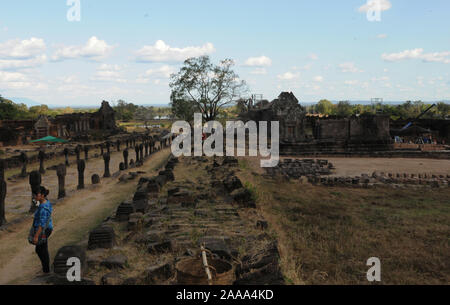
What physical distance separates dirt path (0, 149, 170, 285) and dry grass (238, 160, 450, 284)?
199 inches

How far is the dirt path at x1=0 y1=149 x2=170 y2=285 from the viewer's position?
730cm

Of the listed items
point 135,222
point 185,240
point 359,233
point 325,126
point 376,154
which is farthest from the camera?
point 325,126

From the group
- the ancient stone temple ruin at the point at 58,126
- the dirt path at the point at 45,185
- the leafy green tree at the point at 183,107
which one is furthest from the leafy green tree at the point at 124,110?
the dirt path at the point at 45,185

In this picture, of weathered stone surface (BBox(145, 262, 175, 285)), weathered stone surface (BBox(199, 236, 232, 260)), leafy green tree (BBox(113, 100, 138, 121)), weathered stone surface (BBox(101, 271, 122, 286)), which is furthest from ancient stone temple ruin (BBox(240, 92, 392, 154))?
leafy green tree (BBox(113, 100, 138, 121))

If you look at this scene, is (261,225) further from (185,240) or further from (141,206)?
(141,206)

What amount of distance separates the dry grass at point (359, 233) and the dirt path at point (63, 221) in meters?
Answer: 5.07

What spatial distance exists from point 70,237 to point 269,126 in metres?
30.1

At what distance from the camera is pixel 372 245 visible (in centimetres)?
901

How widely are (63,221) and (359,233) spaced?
28.4 feet

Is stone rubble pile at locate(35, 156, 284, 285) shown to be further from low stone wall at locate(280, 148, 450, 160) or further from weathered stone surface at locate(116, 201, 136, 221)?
low stone wall at locate(280, 148, 450, 160)

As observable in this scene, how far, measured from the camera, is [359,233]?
9.93 metres

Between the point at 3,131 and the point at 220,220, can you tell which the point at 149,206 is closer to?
the point at 220,220

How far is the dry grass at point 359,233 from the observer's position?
23.8ft

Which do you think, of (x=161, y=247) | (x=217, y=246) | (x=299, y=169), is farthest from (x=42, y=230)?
(x=299, y=169)
